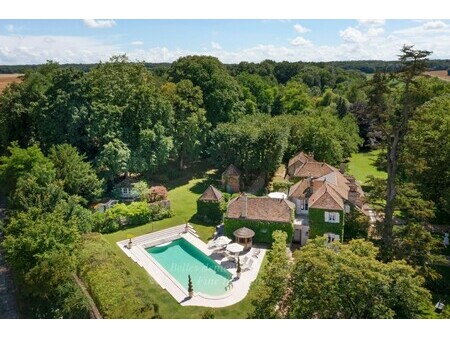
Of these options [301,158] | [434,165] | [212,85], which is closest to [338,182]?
[434,165]

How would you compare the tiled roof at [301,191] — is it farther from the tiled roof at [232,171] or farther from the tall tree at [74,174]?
the tall tree at [74,174]

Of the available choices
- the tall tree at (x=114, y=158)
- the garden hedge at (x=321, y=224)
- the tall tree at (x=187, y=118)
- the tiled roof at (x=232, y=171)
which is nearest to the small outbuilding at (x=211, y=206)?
the tiled roof at (x=232, y=171)

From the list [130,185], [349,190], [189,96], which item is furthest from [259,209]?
[189,96]

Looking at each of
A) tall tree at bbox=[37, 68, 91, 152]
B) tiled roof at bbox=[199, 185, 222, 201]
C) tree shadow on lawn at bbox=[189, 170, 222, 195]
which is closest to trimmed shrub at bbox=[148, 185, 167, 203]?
tiled roof at bbox=[199, 185, 222, 201]

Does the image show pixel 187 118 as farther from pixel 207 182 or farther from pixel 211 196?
pixel 211 196

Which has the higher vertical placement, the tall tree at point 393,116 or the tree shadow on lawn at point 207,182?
the tall tree at point 393,116

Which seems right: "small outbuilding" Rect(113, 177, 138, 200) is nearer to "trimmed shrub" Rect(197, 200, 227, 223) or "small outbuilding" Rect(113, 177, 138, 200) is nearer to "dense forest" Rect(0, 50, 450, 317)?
"dense forest" Rect(0, 50, 450, 317)
